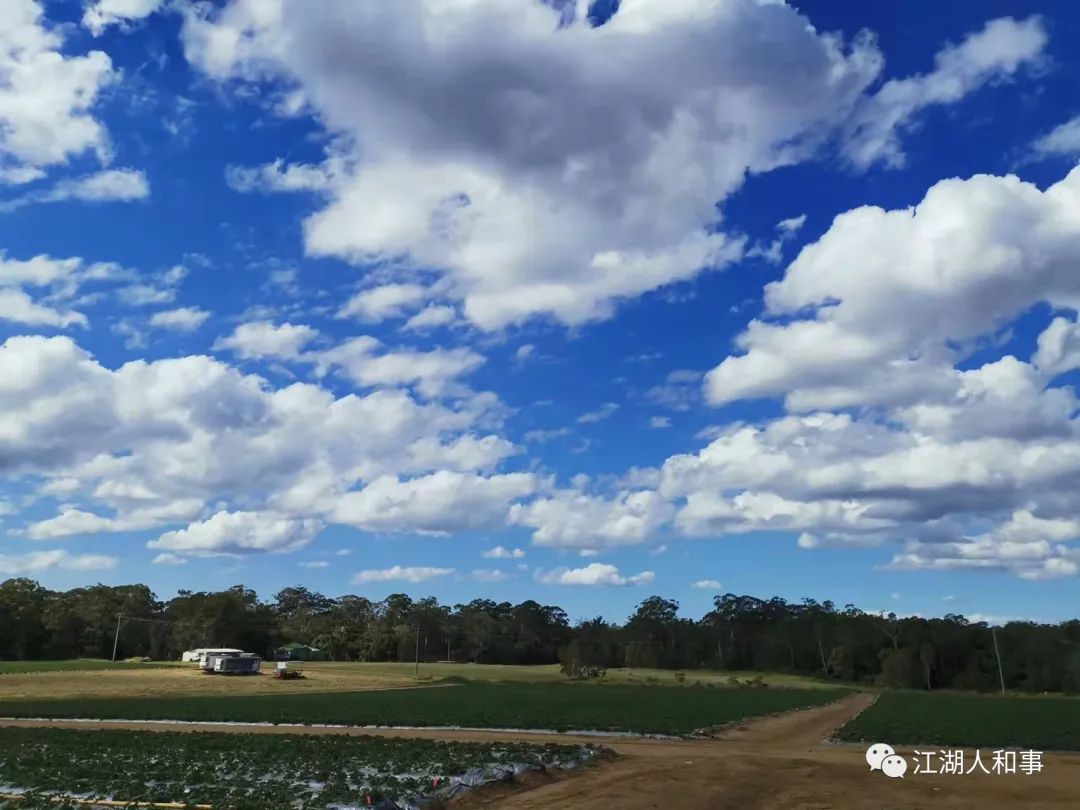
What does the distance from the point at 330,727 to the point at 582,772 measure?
2200 cm

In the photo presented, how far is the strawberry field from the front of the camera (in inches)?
848

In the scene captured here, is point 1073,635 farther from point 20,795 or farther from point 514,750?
point 20,795

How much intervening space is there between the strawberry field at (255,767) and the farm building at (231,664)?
2910 inches

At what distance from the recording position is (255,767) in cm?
2695

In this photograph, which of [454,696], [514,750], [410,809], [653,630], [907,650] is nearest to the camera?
[410,809]

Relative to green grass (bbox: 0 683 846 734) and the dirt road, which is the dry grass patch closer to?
green grass (bbox: 0 683 846 734)

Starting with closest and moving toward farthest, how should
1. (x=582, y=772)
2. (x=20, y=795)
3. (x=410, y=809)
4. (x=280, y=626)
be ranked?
1. (x=410, y=809)
2. (x=20, y=795)
3. (x=582, y=772)
4. (x=280, y=626)

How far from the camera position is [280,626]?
181m

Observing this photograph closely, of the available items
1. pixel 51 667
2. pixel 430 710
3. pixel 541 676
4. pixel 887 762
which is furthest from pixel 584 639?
pixel 887 762

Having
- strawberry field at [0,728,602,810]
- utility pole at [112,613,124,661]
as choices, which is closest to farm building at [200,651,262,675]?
Answer: utility pole at [112,613,124,661]

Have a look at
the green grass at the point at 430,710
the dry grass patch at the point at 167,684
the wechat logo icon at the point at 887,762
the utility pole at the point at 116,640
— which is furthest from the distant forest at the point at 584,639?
the wechat logo icon at the point at 887,762

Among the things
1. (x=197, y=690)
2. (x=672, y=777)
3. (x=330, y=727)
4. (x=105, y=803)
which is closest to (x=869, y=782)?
(x=672, y=777)

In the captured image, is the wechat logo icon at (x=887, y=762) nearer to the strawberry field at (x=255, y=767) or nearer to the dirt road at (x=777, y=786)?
the dirt road at (x=777, y=786)

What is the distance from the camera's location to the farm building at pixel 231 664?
107000 mm
